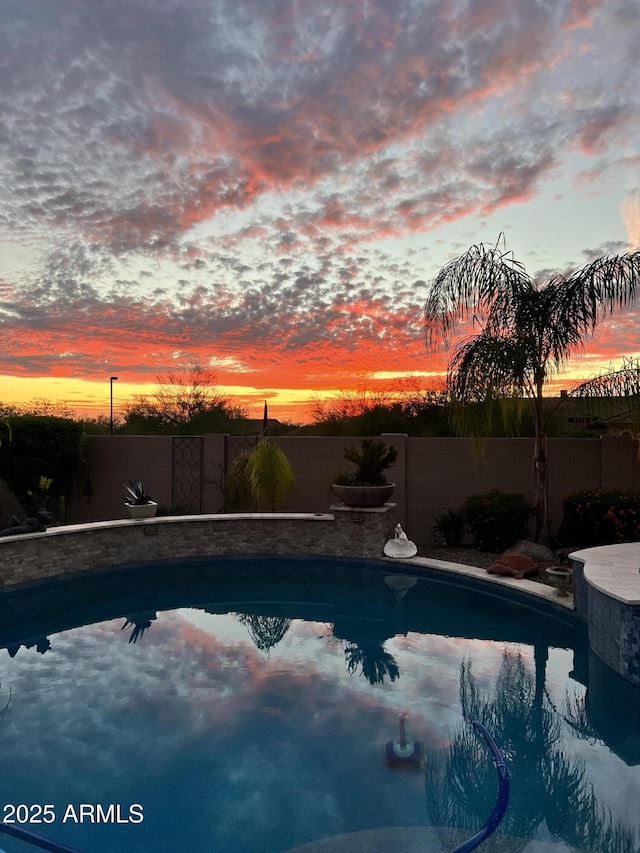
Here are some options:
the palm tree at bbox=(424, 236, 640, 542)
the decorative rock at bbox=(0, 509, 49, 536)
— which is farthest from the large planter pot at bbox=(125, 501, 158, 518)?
the palm tree at bbox=(424, 236, 640, 542)

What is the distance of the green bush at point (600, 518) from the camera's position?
8.21 m

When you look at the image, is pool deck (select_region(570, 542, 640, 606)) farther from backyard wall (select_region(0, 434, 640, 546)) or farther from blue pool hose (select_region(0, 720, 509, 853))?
backyard wall (select_region(0, 434, 640, 546))

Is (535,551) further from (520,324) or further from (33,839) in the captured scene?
(33,839)

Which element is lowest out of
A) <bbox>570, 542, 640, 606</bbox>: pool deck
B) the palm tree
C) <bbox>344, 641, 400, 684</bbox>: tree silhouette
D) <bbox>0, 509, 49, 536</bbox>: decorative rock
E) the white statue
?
<bbox>344, 641, 400, 684</bbox>: tree silhouette

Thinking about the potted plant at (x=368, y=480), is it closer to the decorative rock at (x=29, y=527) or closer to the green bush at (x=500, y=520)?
the green bush at (x=500, y=520)

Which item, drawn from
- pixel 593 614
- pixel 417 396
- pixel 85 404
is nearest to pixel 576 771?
pixel 593 614

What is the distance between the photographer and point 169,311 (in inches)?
545

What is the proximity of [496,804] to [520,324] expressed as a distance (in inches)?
278

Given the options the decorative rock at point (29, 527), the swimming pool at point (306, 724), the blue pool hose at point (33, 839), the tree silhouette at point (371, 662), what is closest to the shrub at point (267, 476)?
the swimming pool at point (306, 724)

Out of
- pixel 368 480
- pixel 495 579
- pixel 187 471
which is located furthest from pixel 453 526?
pixel 187 471

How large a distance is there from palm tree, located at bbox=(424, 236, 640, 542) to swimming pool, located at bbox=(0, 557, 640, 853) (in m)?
2.97

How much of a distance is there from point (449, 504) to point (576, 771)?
6.81 m

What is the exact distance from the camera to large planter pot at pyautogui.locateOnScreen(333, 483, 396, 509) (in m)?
9.52

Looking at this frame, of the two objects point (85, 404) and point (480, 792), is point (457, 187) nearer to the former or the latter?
point (480, 792)
